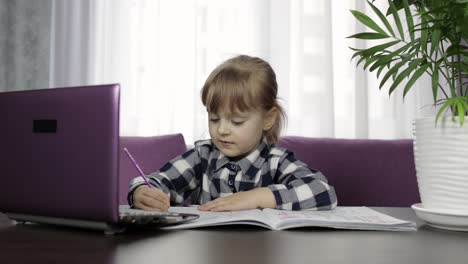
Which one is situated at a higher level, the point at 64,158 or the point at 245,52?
the point at 245,52

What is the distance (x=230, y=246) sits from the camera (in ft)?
1.98

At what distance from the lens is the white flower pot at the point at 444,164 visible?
0.75 metres

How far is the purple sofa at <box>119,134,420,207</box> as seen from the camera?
67.2 inches

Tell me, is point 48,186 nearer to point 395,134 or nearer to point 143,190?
point 143,190

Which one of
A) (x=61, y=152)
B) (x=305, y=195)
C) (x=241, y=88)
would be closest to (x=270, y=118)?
(x=241, y=88)

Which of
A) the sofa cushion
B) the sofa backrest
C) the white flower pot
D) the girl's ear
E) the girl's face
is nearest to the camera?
the white flower pot

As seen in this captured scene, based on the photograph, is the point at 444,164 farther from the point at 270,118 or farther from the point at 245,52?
the point at 245,52

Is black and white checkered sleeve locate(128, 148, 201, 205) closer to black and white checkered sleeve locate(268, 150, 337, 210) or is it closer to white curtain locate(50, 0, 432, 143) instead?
black and white checkered sleeve locate(268, 150, 337, 210)

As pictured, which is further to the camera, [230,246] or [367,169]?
[367,169]

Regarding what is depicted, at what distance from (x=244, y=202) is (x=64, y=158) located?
43cm

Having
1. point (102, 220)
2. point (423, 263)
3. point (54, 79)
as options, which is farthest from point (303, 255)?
point (54, 79)

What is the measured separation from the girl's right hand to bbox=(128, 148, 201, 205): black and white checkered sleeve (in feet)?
0.78

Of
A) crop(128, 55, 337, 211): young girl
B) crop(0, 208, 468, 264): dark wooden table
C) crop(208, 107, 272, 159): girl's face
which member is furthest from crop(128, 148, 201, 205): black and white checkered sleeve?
crop(0, 208, 468, 264): dark wooden table

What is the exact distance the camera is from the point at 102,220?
2.09ft
